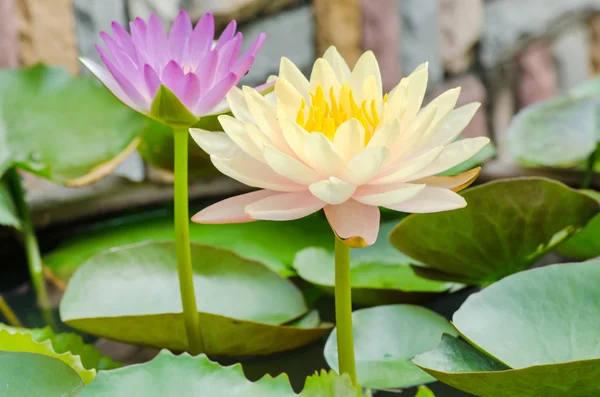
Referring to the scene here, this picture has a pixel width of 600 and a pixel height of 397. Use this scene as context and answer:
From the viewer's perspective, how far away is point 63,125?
87 centimetres

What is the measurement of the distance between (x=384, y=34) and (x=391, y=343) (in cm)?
92

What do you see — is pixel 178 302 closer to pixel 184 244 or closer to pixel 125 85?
pixel 184 244

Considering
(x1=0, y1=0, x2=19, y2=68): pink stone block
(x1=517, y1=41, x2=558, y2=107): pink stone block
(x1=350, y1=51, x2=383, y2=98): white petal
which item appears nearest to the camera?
(x1=350, y1=51, x2=383, y2=98): white petal

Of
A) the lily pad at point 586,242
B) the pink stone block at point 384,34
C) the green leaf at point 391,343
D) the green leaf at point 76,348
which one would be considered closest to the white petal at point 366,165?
the green leaf at point 391,343

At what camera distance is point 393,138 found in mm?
365

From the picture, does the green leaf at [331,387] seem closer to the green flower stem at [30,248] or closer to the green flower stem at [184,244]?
the green flower stem at [184,244]

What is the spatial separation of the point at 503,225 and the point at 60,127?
65cm

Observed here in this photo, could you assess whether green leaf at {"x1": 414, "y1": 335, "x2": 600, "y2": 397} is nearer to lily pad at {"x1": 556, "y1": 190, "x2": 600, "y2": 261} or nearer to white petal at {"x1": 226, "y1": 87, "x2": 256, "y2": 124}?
white petal at {"x1": 226, "y1": 87, "x2": 256, "y2": 124}

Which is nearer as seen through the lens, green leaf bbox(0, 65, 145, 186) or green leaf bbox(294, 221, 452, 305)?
green leaf bbox(294, 221, 452, 305)

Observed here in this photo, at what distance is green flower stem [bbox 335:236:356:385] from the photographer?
0.40m

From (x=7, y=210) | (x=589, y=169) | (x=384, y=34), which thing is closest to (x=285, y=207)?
(x=7, y=210)

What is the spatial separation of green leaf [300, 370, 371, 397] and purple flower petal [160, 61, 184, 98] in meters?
0.23

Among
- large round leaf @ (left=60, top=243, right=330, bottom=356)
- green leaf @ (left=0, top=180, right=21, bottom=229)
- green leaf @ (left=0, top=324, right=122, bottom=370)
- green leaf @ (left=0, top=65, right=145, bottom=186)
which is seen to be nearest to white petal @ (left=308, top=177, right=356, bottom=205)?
large round leaf @ (left=60, top=243, right=330, bottom=356)

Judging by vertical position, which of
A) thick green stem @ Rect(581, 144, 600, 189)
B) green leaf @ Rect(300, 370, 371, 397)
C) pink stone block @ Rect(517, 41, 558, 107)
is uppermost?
pink stone block @ Rect(517, 41, 558, 107)
